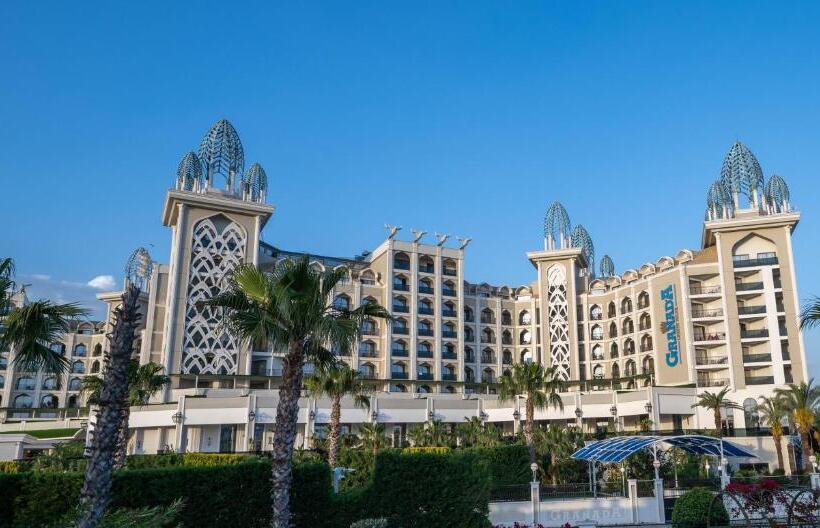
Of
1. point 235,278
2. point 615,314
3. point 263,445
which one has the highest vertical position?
point 615,314

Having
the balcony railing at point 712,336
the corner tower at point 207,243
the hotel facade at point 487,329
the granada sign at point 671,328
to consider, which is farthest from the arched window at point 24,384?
the balcony railing at point 712,336

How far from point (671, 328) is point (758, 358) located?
8.53 m

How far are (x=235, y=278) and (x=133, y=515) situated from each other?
23.8 ft

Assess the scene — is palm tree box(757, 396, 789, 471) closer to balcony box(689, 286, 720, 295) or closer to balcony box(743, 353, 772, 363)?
balcony box(743, 353, 772, 363)

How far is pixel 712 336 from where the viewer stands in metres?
65.9

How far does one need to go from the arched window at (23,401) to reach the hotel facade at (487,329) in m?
4.76

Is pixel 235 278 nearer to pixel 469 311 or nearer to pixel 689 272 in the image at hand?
pixel 689 272

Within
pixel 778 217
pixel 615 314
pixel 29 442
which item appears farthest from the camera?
pixel 615 314

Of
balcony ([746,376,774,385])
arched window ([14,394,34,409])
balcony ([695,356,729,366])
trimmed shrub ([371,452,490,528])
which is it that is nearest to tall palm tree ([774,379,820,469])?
balcony ([746,376,774,385])

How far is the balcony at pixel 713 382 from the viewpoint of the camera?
6305 cm

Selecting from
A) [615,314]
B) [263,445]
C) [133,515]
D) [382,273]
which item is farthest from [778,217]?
[133,515]

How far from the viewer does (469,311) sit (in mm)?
85000

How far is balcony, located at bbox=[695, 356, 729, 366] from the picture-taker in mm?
64062

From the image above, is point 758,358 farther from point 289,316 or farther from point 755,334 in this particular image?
point 289,316
